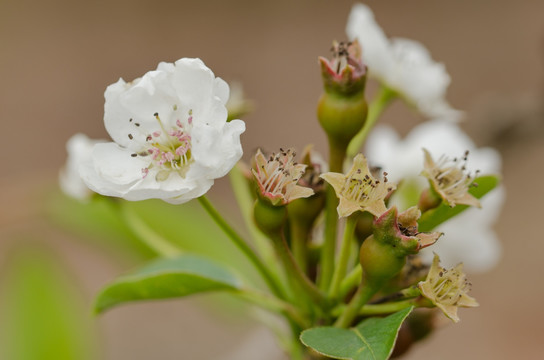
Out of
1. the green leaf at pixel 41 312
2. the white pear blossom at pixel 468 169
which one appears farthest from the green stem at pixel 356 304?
the green leaf at pixel 41 312

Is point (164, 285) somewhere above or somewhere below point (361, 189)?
below

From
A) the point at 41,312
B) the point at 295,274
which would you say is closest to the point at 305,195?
the point at 295,274

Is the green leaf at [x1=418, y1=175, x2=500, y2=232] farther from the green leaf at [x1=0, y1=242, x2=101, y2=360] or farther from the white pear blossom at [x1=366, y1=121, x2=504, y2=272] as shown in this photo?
the green leaf at [x1=0, y1=242, x2=101, y2=360]

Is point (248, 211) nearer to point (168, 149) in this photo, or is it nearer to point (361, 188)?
point (168, 149)

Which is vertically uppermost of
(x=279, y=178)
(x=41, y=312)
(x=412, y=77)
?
(x=412, y=77)

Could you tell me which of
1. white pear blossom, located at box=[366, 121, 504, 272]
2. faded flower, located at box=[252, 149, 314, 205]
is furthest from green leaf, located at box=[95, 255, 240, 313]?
white pear blossom, located at box=[366, 121, 504, 272]

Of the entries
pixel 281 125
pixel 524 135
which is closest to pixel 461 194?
pixel 524 135
